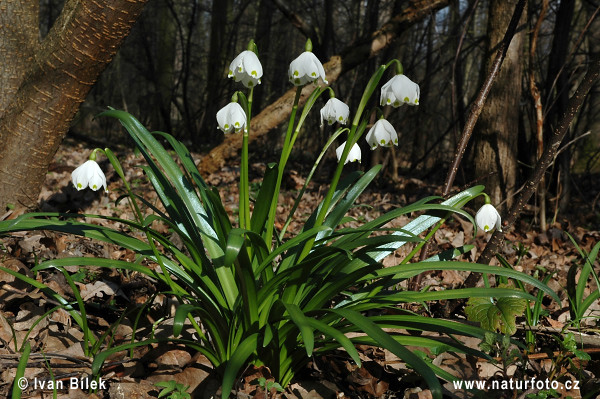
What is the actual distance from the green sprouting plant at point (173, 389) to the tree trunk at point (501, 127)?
3.12 meters

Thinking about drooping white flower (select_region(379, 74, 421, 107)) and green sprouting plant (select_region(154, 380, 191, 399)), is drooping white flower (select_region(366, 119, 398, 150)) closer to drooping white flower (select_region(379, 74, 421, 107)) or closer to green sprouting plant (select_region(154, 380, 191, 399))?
drooping white flower (select_region(379, 74, 421, 107))

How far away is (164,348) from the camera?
1938mm

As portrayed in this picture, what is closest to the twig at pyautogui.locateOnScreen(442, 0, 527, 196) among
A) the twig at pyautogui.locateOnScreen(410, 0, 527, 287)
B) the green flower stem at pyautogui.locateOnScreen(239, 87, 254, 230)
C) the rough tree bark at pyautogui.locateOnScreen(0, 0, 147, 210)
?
the twig at pyautogui.locateOnScreen(410, 0, 527, 287)

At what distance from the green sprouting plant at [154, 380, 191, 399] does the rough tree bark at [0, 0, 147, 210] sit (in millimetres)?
1759

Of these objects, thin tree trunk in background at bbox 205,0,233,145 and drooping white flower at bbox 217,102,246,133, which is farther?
thin tree trunk in background at bbox 205,0,233,145

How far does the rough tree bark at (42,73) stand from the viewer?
265cm

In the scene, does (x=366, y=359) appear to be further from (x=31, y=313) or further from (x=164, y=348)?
(x=31, y=313)

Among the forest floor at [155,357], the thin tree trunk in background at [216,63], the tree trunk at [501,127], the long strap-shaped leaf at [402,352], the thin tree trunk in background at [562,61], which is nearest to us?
the long strap-shaped leaf at [402,352]

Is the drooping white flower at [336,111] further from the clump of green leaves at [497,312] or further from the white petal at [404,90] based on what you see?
the clump of green leaves at [497,312]

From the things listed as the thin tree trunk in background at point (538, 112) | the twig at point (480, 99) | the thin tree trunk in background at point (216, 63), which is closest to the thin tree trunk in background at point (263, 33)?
the thin tree trunk in background at point (216, 63)

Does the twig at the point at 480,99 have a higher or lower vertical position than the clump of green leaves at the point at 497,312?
higher

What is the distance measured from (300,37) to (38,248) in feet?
38.1

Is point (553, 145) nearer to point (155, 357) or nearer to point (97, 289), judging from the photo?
point (155, 357)

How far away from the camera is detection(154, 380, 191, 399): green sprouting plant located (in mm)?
1680
